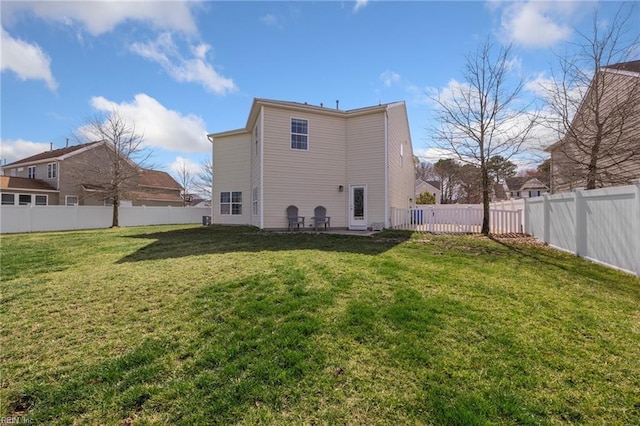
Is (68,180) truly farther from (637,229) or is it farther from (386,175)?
(637,229)

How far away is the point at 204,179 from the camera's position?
1563 inches

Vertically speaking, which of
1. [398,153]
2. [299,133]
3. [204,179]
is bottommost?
[398,153]

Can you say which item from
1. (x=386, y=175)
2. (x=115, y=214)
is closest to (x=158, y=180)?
(x=115, y=214)

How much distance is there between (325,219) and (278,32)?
763cm

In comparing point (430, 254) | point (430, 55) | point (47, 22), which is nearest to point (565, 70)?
point (430, 55)

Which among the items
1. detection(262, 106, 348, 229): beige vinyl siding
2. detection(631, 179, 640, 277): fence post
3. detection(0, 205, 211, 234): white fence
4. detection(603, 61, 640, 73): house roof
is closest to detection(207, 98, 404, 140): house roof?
detection(262, 106, 348, 229): beige vinyl siding

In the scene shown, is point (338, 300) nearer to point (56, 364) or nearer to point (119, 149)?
point (56, 364)

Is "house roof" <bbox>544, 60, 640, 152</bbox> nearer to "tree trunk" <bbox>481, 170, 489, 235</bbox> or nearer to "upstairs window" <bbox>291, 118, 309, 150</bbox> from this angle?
"tree trunk" <bbox>481, 170, 489, 235</bbox>

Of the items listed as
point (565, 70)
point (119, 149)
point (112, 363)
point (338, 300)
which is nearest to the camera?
point (112, 363)

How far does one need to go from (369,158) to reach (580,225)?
8.67m

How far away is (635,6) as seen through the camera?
8.95m

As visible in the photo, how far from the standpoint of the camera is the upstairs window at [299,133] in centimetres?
1416

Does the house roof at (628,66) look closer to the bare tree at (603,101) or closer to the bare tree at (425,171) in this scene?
the bare tree at (603,101)

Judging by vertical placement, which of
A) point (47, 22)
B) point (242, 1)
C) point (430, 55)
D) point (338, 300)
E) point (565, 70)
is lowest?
point (338, 300)
